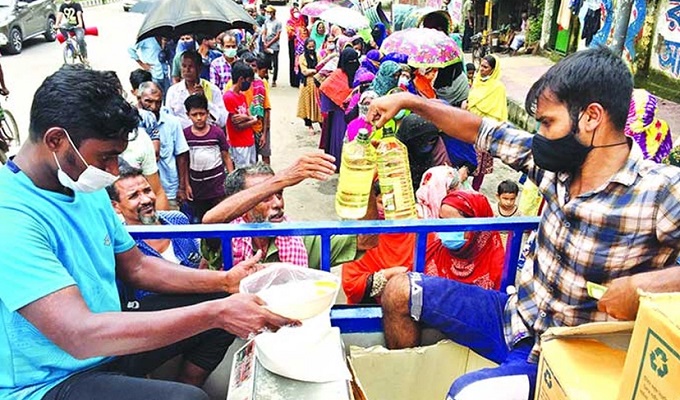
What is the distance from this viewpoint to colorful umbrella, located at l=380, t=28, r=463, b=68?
5.41 m

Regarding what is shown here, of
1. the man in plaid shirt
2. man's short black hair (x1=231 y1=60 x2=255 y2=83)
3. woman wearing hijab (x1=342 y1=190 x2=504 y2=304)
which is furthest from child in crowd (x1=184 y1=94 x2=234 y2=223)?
the man in plaid shirt

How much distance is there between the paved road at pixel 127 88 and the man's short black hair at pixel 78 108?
4.21 m

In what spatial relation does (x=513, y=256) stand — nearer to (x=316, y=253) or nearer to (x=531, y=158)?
(x=531, y=158)

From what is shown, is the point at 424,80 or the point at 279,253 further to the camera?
the point at 424,80

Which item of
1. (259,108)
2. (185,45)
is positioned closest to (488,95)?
(259,108)

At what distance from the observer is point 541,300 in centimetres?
200

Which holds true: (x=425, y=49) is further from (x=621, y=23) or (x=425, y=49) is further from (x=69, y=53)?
(x=69, y=53)

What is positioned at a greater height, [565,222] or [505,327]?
[565,222]

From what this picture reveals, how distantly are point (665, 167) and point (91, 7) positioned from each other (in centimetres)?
2810

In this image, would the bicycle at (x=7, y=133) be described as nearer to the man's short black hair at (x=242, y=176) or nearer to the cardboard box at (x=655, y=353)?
the man's short black hair at (x=242, y=176)

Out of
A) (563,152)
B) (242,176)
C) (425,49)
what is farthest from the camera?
(425,49)

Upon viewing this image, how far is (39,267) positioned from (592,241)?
1672 mm

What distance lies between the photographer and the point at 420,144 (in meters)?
3.89

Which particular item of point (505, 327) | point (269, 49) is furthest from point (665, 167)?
point (269, 49)
